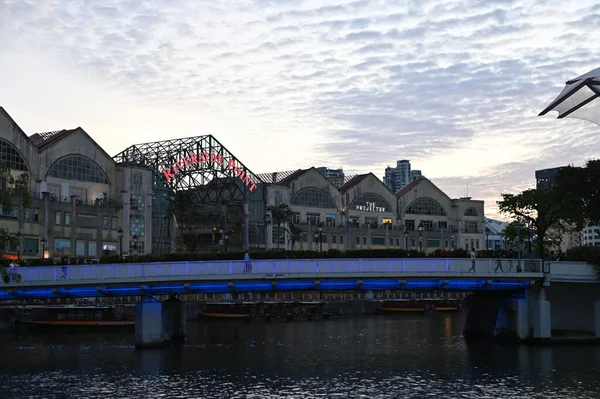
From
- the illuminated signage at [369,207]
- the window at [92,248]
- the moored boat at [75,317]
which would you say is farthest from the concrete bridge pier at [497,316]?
the illuminated signage at [369,207]

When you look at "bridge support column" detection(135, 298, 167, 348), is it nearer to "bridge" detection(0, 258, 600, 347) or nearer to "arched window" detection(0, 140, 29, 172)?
"bridge" detection(0, 258, 600, 347)

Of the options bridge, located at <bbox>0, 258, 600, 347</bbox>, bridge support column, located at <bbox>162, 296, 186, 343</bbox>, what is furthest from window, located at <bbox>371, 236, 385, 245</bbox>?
bridge, located at <bbox>0, 258, 600, 347</bbox>

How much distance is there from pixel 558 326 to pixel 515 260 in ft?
32.6

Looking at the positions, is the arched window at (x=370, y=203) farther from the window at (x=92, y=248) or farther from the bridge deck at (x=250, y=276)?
the bridge deck at (x=250, y=276)

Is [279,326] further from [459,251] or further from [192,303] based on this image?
[459,251]

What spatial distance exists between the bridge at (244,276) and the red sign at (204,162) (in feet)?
295

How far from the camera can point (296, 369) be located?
6481cm

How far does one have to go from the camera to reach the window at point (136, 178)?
500 ft

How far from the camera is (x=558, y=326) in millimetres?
80000

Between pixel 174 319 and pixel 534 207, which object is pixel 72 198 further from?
pixel 534 207

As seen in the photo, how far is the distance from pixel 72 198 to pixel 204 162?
3286 centimetres

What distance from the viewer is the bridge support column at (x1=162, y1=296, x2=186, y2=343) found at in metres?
80.6

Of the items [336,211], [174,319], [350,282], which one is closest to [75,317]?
[174,319]

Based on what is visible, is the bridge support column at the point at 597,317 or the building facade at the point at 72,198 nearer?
the bridge support column at the point at 597,317
